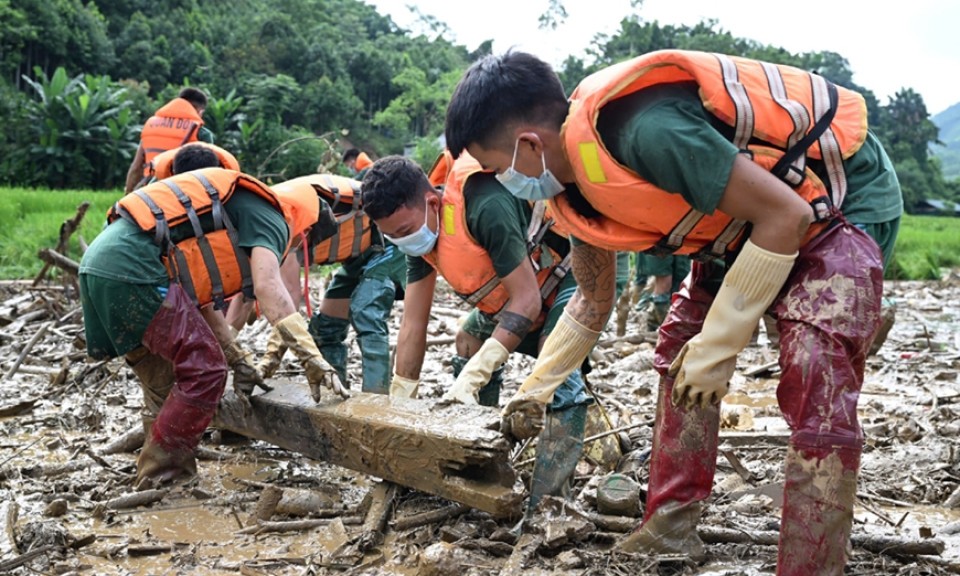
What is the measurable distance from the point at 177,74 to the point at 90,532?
103 ft

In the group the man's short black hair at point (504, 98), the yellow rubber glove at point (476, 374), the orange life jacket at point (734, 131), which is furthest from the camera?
the yellow rubber glove at point (476, 374)

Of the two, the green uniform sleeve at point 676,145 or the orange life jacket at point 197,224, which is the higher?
the green uniform sleeve at point 676,145

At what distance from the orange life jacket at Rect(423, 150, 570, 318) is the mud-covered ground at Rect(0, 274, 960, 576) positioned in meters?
0.84

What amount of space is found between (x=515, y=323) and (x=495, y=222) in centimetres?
46

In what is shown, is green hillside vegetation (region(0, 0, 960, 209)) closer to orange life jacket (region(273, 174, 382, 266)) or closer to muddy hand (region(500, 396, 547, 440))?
orange life jacket (region(273, 174, 382, 266))

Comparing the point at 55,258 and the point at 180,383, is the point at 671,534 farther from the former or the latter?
the point at 55,258

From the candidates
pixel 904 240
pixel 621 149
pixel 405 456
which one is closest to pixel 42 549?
pixel 405 456

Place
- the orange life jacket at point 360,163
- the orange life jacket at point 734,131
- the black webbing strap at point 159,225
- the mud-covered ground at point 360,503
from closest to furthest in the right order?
the orange life jacket at point 734,131 → the mud-covered ground at point 360,503 → the black webbing strap at point 159,225 → the orange life jacket at point 360,163

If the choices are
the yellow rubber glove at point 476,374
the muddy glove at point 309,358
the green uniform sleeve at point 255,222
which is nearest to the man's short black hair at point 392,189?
the green uniform sleeve at point 255,222

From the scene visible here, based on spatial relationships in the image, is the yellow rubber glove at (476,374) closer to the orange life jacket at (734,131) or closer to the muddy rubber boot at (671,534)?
the muddy rubber boot at (671,534)

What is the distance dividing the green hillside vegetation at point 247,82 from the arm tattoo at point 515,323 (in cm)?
682

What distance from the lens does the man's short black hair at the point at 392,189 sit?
4.05m

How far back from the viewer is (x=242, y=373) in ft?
14.9

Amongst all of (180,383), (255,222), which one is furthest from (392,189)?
(180,383)
